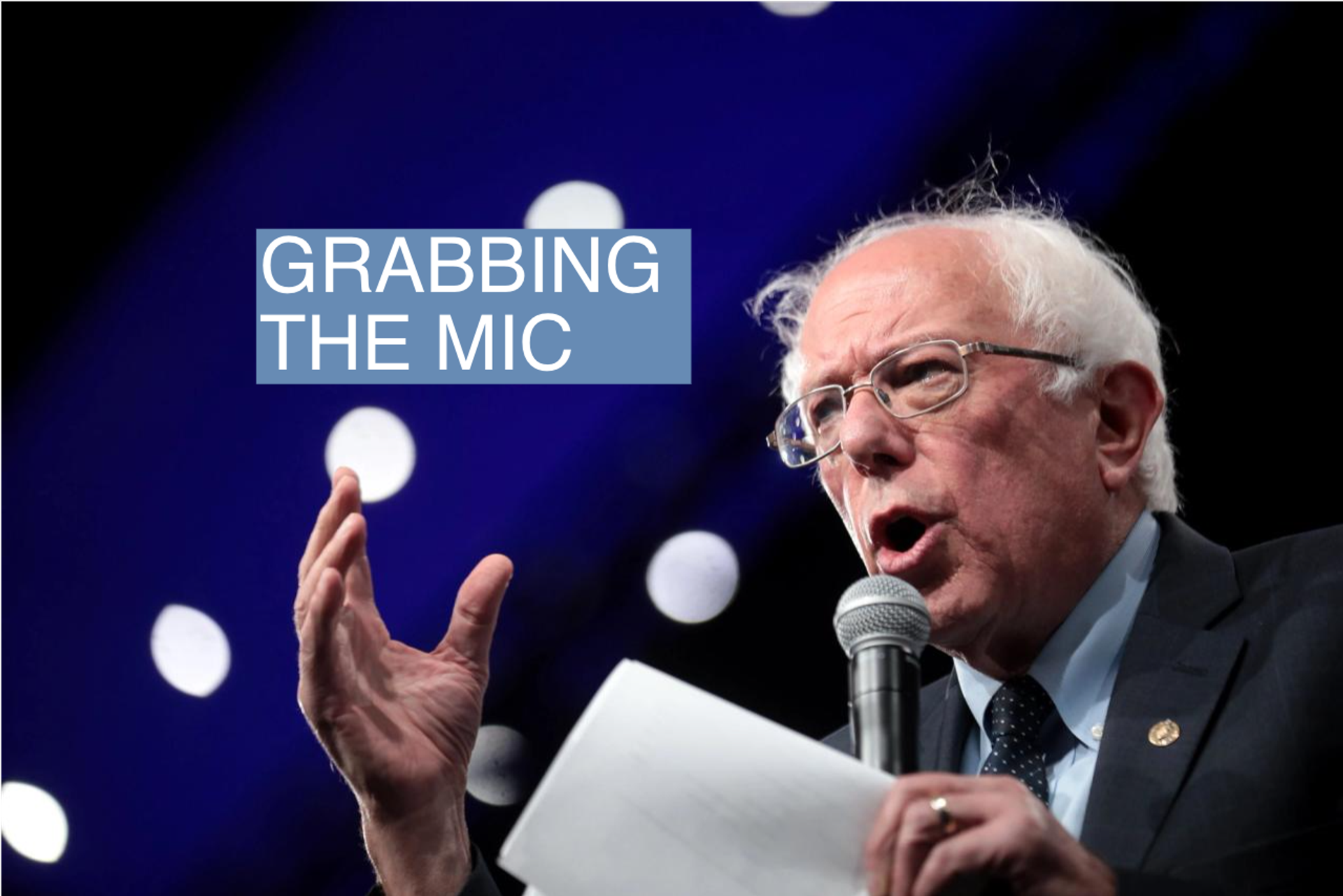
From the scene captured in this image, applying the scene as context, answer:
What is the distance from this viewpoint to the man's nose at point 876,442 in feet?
6.38

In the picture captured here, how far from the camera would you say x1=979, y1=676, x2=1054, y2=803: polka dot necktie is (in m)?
1.79

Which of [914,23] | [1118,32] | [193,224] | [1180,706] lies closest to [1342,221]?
[1118,32]

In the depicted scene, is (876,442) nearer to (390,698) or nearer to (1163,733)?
(1163,733)

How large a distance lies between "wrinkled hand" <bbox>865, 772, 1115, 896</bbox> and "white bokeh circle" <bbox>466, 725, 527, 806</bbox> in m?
1.56

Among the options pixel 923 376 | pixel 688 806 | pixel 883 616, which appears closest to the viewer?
pixel 688 806

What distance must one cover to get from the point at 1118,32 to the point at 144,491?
205 cm

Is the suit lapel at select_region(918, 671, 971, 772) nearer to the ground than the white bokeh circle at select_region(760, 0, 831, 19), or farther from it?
nearer to the ground

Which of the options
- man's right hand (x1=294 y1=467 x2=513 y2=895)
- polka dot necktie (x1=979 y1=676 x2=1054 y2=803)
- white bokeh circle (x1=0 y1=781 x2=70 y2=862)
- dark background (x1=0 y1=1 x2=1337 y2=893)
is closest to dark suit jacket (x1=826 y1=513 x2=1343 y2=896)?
polka dot necktie (x1=979 y1=676 x2=1054 y2=803)

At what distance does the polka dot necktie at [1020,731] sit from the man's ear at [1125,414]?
386 mm

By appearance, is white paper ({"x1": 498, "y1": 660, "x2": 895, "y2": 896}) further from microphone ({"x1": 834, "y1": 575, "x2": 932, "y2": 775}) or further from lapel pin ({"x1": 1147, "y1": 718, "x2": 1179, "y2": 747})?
lapel pin ({"x1": 1147, "y1": 718, "x2": 1179, "y2": 747})

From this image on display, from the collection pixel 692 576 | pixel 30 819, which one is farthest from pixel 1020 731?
pixel 30 819

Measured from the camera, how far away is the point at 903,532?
1.95 meters

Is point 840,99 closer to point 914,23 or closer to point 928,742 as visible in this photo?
point 914,23

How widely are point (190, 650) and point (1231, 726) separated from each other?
1.89 metres
